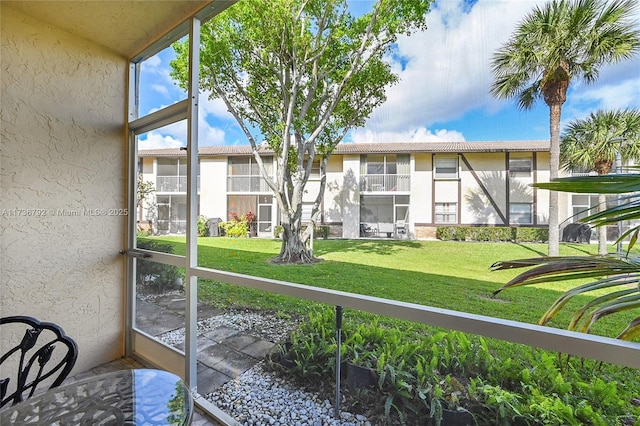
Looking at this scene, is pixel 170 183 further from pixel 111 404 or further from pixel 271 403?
pixel 271 403

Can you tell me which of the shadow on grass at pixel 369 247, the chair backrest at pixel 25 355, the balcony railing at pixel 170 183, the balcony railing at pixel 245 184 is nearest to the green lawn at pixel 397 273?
the shadow on grass at pixel 369 247

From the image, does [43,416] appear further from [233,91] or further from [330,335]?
[233,91]

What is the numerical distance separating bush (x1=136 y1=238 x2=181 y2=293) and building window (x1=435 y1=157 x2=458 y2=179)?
2.26 meters

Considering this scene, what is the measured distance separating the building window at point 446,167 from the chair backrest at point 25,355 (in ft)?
7.59

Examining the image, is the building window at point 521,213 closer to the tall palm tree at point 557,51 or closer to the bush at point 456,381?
the tall palm tree at point 557,51

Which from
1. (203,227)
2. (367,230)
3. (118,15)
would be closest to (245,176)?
(203,227)

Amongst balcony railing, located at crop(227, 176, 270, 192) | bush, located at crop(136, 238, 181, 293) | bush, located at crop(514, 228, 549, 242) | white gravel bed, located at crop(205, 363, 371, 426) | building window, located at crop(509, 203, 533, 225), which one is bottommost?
white gravel bed, located at crop(205, 363, 371, 426)

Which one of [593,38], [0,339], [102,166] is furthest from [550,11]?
[0,339]

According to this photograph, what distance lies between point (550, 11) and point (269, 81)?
85.1 inches

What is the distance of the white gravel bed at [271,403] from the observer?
170cm

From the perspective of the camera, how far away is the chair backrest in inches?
51.3

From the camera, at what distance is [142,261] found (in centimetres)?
265

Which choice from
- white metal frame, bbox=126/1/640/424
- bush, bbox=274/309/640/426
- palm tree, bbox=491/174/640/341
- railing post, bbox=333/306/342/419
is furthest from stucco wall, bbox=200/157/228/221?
palm tree, bbox=491/174/640/341

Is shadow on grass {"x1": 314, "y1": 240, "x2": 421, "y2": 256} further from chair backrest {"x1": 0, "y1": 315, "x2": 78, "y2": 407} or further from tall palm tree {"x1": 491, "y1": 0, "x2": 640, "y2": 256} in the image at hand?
chair backrest {"x1": 0, "y1": 315, "x2": 78, "y2": 407}
